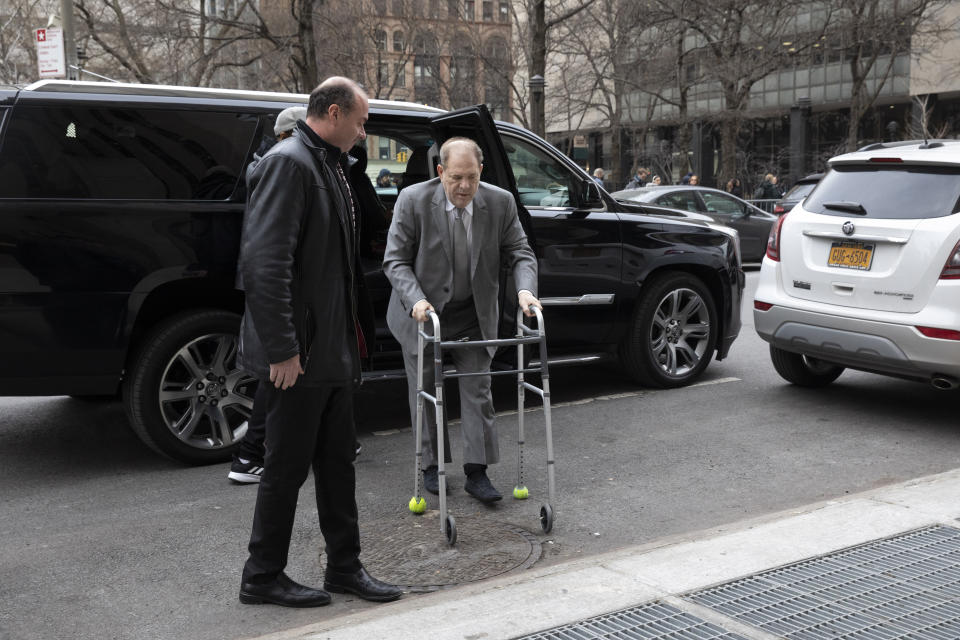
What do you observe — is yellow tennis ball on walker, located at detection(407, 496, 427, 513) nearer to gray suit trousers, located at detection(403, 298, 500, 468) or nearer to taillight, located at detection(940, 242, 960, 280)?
gray suit trousers, located at detection(403, 298, 500, 468)

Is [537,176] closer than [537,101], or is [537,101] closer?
[537,176]

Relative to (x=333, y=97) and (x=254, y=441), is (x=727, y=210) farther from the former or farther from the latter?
(x=333, y=97)

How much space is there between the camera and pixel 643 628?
3.51 m

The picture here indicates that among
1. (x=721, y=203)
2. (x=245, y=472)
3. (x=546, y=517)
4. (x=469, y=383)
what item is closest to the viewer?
(x=546, y=517)

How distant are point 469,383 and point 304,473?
4.98 ft

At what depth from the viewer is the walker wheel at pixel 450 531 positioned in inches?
180

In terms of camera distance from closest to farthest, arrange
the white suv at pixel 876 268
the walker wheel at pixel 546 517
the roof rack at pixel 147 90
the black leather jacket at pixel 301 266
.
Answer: the black leather jacket at pixel 301 266 < the walker wheel at pixel 546 517 < the roof rack at pixel 147 90 < the white suv at pixel 876 268

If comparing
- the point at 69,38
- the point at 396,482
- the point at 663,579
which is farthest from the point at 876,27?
the point at 663,579

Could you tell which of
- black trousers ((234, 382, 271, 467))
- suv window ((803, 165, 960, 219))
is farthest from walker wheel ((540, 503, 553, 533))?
suv window ((803, 165, 960, 219))

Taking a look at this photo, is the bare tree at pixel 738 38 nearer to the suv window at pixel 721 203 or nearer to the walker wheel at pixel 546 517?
the suv window at pixel 721 203

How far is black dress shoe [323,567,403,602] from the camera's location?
13.0 ft

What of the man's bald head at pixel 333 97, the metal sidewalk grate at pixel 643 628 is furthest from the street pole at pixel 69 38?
the metal sidewalk grate at pixel 643 628

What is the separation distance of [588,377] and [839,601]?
493 cm

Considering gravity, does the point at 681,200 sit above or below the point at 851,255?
above
